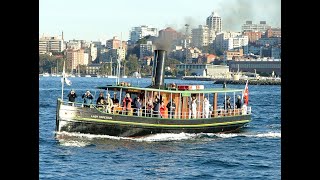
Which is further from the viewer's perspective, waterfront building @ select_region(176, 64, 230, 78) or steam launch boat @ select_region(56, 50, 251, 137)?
waterfront building @ select_region(176, 64, 230, 78)

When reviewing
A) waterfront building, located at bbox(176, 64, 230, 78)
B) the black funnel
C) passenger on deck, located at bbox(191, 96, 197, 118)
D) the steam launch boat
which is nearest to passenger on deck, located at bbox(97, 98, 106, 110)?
the steam launch boat

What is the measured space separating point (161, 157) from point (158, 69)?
23.0 ft

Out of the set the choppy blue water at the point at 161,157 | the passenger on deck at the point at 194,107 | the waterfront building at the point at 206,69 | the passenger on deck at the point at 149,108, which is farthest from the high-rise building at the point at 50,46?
the passenger on deck at the point at 149,108

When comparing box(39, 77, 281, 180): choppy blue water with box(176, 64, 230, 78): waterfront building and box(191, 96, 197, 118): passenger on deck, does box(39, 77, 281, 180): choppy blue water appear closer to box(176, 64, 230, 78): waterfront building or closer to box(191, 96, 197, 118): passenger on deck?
box(191, 96, 197, 118): passenger on deck

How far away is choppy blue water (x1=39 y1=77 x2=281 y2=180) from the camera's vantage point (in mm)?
17312

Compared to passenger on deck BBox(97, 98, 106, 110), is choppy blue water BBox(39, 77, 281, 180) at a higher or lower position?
lower

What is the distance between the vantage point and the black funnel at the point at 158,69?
85.6 ft

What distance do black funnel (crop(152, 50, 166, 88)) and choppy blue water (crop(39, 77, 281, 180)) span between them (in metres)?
2.40

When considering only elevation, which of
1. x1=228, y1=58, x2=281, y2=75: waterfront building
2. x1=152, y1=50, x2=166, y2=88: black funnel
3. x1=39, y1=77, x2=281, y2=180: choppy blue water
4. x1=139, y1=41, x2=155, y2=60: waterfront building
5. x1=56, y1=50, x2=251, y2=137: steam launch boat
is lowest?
x1=39, y1=77, x2=281, y2=180: choppy blue water

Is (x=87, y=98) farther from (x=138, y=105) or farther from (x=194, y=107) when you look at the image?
(x=194, y=107)

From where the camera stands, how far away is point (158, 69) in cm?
2662
